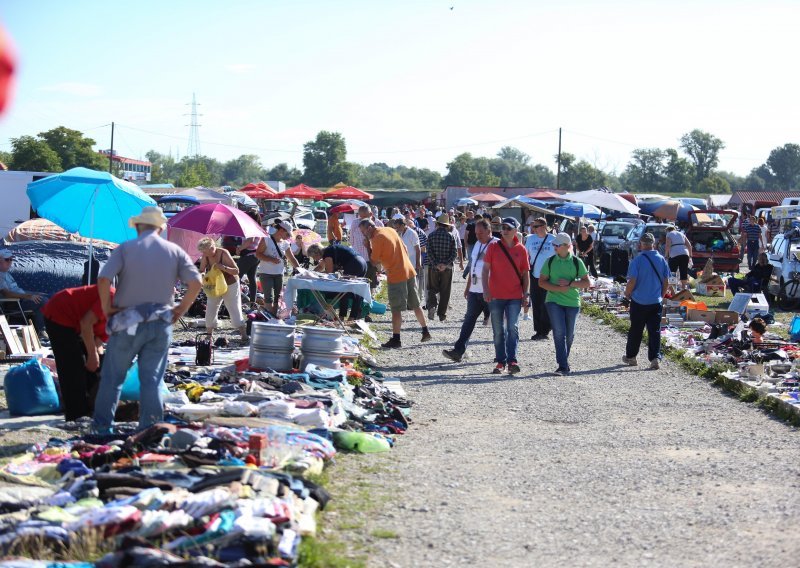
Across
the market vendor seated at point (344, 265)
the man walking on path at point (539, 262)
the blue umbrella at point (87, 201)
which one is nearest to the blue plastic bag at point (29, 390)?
the blue umbrella at point (87, 201)

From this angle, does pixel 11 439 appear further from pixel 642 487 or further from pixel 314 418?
pixel 642 487

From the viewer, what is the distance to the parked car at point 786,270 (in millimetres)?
21922

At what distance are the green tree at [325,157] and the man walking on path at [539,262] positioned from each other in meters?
143

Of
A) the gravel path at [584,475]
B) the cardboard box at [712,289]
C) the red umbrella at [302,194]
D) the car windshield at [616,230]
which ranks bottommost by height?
the gravel path at [584,475]

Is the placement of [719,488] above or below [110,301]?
below

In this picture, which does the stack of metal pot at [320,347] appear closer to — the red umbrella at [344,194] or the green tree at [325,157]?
the red umbrella at [344,194]

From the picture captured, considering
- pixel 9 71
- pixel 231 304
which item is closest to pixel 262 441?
pixel 9 71

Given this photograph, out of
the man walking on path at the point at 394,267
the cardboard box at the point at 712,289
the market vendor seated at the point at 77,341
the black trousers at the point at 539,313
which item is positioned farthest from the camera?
the cardboard box at the point at 712,289

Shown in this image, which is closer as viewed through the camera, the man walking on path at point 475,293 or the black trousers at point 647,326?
→ the black trousers at point 647,326

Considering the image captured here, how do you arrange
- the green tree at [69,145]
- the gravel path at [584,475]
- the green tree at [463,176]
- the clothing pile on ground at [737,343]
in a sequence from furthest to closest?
the green tree at [463,176] → the green tree at [69,145] → the clothing pile on ground at [737,343] → the gravel path at [584,475]

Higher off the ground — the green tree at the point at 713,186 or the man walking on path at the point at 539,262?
the green tree at the point at 713,186

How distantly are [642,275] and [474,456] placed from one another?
5.86 meters

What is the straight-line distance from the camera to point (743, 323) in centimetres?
1752

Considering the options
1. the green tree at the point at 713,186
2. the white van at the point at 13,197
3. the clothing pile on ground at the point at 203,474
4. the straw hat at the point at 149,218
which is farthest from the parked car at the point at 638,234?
the green tree at the point at 713,186
